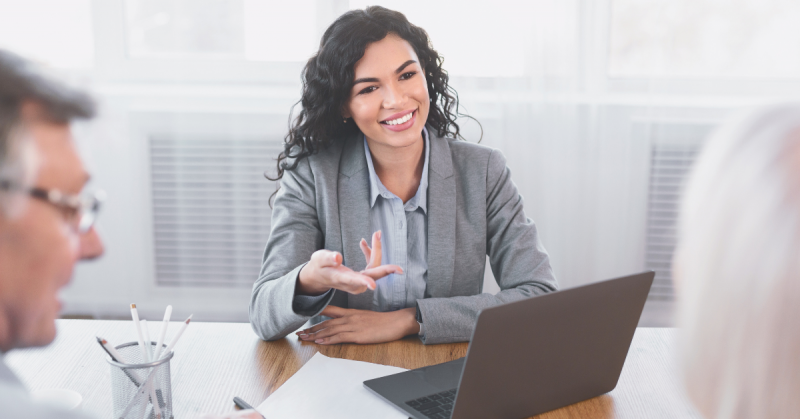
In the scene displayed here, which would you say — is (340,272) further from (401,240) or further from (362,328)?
(401,240)

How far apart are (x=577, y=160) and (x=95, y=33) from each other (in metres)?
2.07

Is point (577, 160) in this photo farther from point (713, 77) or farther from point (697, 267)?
point (697, 267)

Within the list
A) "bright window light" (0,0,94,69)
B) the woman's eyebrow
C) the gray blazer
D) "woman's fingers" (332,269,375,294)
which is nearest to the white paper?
"woman's fingers" (332,269,375,294)

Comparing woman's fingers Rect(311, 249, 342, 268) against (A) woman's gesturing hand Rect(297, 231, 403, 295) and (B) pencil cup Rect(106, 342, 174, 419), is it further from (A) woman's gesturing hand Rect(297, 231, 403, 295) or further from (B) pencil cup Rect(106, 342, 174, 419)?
(B) pencil cup Rect(106, 342, 174, 419)

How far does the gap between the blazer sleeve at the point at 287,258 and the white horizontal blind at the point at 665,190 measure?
1.65 m

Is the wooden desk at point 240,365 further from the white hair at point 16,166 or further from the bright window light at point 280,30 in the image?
the bright window light at point 280,30

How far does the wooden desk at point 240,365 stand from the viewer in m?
1.01

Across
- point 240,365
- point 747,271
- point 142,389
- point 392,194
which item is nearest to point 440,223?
point 392,194

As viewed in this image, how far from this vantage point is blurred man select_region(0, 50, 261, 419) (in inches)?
19.6

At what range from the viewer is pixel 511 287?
1.49 m

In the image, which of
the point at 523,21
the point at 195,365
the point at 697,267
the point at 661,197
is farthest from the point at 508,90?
the point at 697,267

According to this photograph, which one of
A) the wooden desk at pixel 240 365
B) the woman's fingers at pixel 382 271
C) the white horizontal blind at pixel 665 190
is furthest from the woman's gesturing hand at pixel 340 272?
the white horizontal blind at pixel 665 190

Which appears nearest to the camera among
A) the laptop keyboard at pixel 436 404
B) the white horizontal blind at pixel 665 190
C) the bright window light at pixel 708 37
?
the laptop keyboard at pixel 436 404

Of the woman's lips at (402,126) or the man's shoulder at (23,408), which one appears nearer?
the man's shoulder at (23,408)
